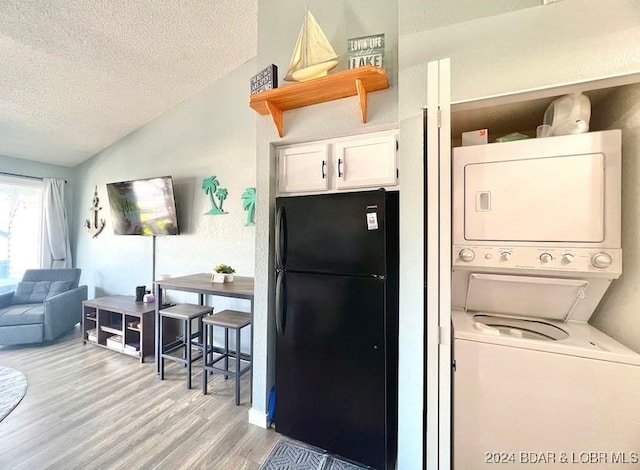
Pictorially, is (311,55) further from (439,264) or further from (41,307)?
(41,307)

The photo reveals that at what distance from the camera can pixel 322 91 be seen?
1.63 metres

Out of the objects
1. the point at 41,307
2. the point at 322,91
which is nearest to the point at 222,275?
the point at 322,91

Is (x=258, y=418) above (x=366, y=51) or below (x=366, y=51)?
below

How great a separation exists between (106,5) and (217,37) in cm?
82

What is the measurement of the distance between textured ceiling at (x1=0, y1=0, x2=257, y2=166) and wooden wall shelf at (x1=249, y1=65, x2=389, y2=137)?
1145mm

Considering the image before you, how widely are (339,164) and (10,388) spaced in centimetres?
343

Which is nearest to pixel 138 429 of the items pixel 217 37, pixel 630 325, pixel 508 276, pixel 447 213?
pixel 447 213

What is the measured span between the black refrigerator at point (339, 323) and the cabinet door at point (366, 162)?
0.17 m

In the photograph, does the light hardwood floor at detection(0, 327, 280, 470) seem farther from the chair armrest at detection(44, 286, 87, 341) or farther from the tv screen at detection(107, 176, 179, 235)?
the tv screen at detection(107, 176, 179, 235)

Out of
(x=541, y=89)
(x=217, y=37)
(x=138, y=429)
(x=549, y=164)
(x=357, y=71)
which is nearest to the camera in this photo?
(x=541, y=89)

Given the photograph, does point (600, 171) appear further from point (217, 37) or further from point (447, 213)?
point (217, 37)

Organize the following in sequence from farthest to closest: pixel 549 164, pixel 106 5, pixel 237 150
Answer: pixel 237 150, pixel 106 5, pixel 549 164

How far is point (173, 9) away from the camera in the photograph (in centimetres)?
214

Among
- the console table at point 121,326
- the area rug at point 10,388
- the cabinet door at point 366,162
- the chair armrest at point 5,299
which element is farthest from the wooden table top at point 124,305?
the cabinet door at point 366,162
